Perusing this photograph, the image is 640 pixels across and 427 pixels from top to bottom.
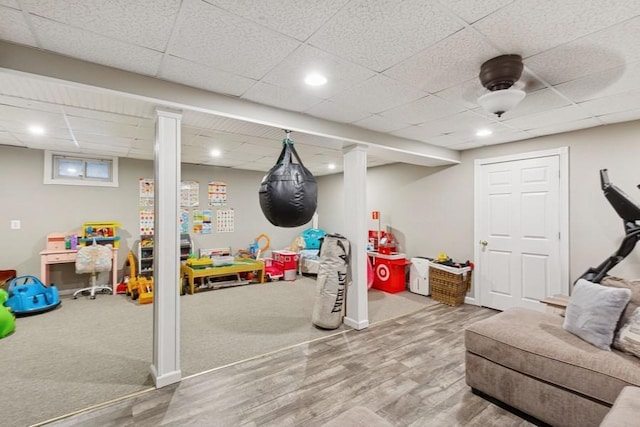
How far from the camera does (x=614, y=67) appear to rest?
2.05 metres

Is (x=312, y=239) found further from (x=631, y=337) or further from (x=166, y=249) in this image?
(x=631, y=337)

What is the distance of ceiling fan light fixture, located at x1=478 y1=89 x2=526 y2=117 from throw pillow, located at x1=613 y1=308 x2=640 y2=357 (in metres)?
1.59

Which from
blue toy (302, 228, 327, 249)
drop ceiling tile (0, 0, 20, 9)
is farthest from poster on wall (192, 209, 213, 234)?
drop ceiling tile (0, 0, 20, 9)

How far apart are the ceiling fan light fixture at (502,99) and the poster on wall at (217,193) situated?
5515 millimetres

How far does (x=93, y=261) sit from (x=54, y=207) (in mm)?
1217

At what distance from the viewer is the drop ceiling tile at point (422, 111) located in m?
2.74

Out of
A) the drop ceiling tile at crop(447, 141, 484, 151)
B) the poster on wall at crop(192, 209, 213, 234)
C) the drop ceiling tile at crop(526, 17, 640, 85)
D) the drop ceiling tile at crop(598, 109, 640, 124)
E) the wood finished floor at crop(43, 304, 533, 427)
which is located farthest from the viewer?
the poster on wall at crop(192, 209, 213, 234)

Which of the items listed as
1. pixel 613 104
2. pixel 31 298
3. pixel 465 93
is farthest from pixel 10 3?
pixel 613 104

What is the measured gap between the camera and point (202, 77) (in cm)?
226

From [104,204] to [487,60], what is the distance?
605 cm

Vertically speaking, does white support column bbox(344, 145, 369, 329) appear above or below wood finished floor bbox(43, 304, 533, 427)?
above

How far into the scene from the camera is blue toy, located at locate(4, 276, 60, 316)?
12.9ft

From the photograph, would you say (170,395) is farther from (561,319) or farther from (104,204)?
(104,204)

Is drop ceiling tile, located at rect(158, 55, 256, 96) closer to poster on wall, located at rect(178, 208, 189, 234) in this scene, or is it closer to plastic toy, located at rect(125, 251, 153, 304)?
plastic toy, located at rect(125, 251, 153, 304)
